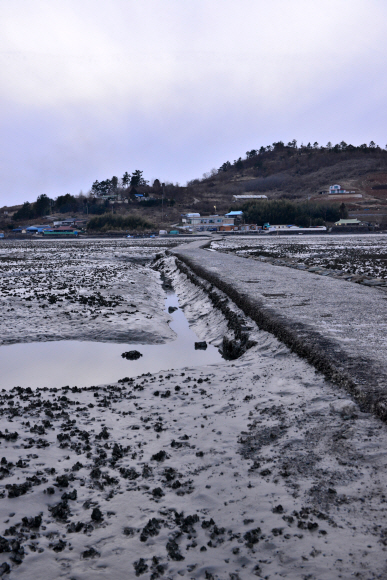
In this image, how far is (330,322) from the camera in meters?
11.6

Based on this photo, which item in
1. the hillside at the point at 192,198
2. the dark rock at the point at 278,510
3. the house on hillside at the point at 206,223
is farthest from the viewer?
the hillside at the point at 192,198

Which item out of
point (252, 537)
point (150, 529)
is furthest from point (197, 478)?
point (252, 537)

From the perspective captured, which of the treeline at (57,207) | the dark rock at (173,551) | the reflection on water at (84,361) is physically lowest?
the reflection on water at (84,361)

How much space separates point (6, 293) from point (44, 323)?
5.64 metres

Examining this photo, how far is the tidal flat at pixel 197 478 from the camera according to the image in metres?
4.07

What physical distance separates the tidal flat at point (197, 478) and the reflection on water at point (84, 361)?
1.57m

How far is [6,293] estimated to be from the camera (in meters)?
19.4

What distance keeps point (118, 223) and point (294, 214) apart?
4808cm

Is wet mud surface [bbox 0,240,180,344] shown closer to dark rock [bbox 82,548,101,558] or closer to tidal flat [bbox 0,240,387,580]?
tidal flat [bbox 0,240,387,580]

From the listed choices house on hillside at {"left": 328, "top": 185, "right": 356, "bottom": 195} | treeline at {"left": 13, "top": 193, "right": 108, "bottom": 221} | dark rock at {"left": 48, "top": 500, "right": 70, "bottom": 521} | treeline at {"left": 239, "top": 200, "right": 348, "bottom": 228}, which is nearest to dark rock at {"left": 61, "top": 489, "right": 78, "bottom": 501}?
dark rock at {"left": 48, "top": 500, "right": 70, "bottom": 521}

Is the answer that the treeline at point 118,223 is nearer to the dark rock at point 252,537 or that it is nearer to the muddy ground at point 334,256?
the muddy ground at point 334,256

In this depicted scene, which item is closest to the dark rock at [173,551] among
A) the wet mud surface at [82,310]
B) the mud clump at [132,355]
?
the mud clump at [132,355]

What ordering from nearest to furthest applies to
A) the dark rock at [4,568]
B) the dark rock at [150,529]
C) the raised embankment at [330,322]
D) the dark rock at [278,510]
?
1. the dark rock at [4,568]
2. the dark rock at [150,529]
3. the dark rock at [278,510]
4. the raised embankment at [330,322]

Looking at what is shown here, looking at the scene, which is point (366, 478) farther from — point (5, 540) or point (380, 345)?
point (380, 345)
